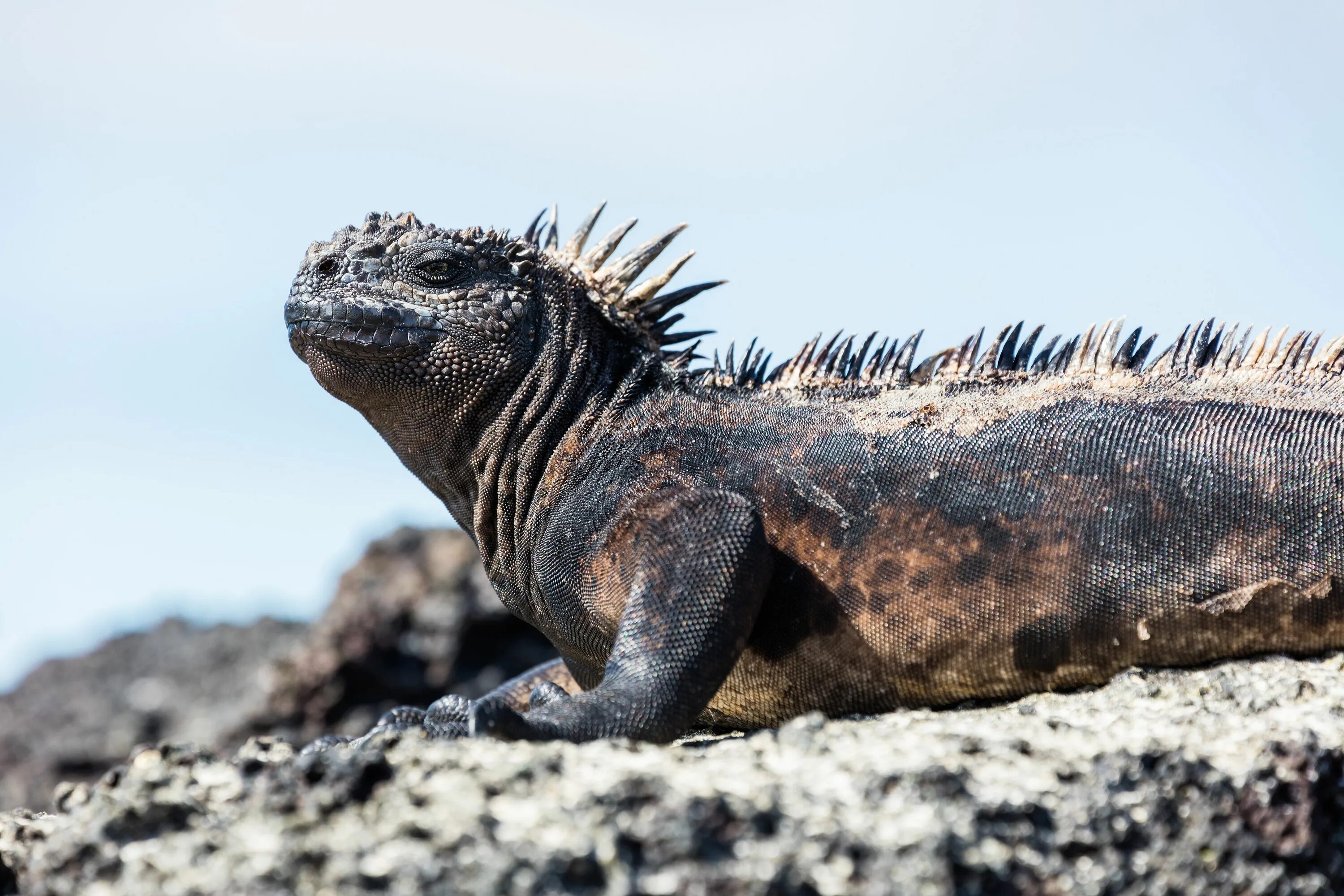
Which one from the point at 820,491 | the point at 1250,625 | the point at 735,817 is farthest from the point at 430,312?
the point at 1250,625

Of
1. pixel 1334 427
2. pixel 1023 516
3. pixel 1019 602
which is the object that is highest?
pixel 1334 427

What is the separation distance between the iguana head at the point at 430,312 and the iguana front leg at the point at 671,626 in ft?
3.45

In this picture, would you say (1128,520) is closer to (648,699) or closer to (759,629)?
(759,629)

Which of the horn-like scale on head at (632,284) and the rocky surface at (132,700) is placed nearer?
the horn-like scale on head at (632,284)

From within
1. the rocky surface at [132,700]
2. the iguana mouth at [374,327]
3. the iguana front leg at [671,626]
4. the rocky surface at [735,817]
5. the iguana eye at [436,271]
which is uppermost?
the iguana eye at [436,271]

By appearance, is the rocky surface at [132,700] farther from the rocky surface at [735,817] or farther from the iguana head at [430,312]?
the rocky surface at [735,817]

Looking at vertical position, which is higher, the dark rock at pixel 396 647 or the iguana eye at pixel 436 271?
the iguana eye at pixel 436 271

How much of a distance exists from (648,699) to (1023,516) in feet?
5.00

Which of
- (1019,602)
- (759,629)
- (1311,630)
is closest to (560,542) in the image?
(759,629)

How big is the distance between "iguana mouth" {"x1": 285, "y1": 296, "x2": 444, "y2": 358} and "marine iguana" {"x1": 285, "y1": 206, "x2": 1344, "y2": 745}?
0.01m

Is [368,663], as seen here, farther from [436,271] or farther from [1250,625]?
[1250,625]

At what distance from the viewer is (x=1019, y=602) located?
15.7 ft

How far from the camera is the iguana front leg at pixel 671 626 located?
13.6 feet

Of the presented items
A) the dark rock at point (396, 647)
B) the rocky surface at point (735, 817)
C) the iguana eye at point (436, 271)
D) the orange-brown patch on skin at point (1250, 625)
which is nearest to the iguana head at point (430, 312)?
the iguana eye at point (436, 271)
